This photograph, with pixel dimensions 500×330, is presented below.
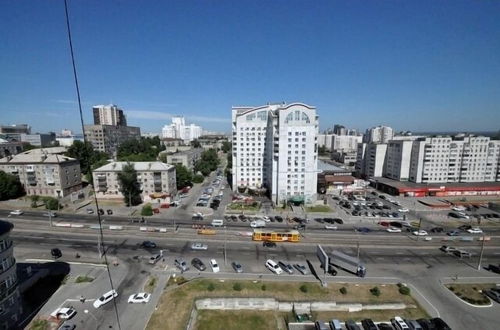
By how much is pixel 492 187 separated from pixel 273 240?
245 feet

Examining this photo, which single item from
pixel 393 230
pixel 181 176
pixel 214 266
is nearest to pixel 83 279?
→ pixel 214 266

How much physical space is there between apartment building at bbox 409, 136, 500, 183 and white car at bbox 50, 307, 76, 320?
89.2m

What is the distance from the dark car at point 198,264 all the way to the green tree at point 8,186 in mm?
58231

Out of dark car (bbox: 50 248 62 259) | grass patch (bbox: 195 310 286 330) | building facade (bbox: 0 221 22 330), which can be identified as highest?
building facade (bbox: 0 221 22 330)

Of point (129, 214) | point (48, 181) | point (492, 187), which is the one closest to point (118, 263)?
point (129, 214)

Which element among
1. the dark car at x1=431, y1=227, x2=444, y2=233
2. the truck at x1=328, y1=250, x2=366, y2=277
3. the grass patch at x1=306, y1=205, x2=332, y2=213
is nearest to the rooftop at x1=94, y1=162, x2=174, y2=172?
the grass patch at x1=306, y1=205, x2=332, y2=213

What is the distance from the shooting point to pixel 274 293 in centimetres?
2881

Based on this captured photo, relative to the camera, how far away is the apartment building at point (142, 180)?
6488 centimetres

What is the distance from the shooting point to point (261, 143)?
74.9 metres

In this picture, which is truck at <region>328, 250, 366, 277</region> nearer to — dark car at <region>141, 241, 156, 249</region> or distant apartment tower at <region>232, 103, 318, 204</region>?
dark car at <region>141, 241, 156, 249</region>

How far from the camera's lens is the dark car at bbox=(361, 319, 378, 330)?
2420cm

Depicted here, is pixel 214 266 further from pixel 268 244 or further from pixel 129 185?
pixel 129 185

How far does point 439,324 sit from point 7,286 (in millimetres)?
40532

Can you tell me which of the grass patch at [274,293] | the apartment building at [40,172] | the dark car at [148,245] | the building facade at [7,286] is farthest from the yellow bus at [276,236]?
the apartment building at [40,172]
